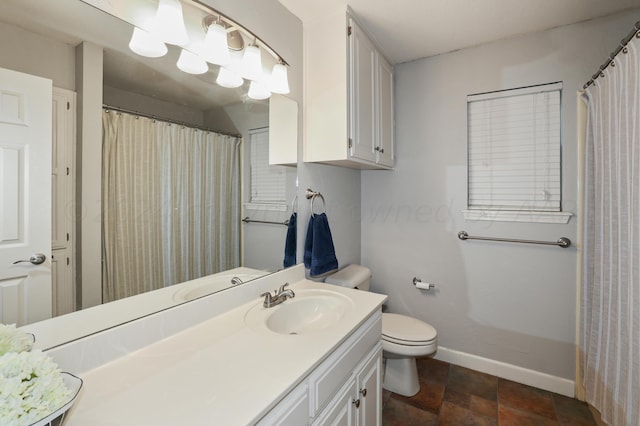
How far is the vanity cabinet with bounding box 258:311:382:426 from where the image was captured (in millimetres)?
827

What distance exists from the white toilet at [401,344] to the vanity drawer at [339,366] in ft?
1.68

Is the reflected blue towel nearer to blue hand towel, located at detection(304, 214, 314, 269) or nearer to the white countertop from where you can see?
blue hand towel, located at detection(304, 214, 314, 269)

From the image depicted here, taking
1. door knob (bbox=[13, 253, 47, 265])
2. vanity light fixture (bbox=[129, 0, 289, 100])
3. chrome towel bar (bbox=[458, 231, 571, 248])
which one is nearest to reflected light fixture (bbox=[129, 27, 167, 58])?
vanity light fixture (bbox=[129, 0, 289, 100])

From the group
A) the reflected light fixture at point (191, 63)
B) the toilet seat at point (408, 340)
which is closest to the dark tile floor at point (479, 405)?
the toilet seat at point (408, 340)

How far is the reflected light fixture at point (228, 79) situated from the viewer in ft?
4.31

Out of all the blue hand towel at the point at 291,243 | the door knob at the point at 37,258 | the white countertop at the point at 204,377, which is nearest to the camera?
the white countertop at the point at 204,377

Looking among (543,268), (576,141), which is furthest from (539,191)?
(543,268)

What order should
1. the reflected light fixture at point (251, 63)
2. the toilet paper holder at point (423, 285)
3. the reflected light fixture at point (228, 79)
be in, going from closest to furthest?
the reflected light fixture at point (228, 79) < the reflected light fixture at point (251, 63) < the toilet paper holder at point (423, 285)

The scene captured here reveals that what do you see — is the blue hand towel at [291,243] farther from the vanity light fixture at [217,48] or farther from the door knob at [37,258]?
the door knob at [37,258]

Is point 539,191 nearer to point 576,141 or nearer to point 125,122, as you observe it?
point 576,141

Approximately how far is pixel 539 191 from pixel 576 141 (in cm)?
36

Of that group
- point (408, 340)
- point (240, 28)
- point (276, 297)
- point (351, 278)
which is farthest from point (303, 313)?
point (240, 28)

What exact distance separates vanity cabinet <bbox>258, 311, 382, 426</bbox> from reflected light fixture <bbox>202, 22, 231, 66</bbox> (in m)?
1.29

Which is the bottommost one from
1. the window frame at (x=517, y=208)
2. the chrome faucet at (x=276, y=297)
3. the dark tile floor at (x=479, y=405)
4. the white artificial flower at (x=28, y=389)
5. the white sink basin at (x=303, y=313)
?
the dark tile floor at (x=479, y=405)
